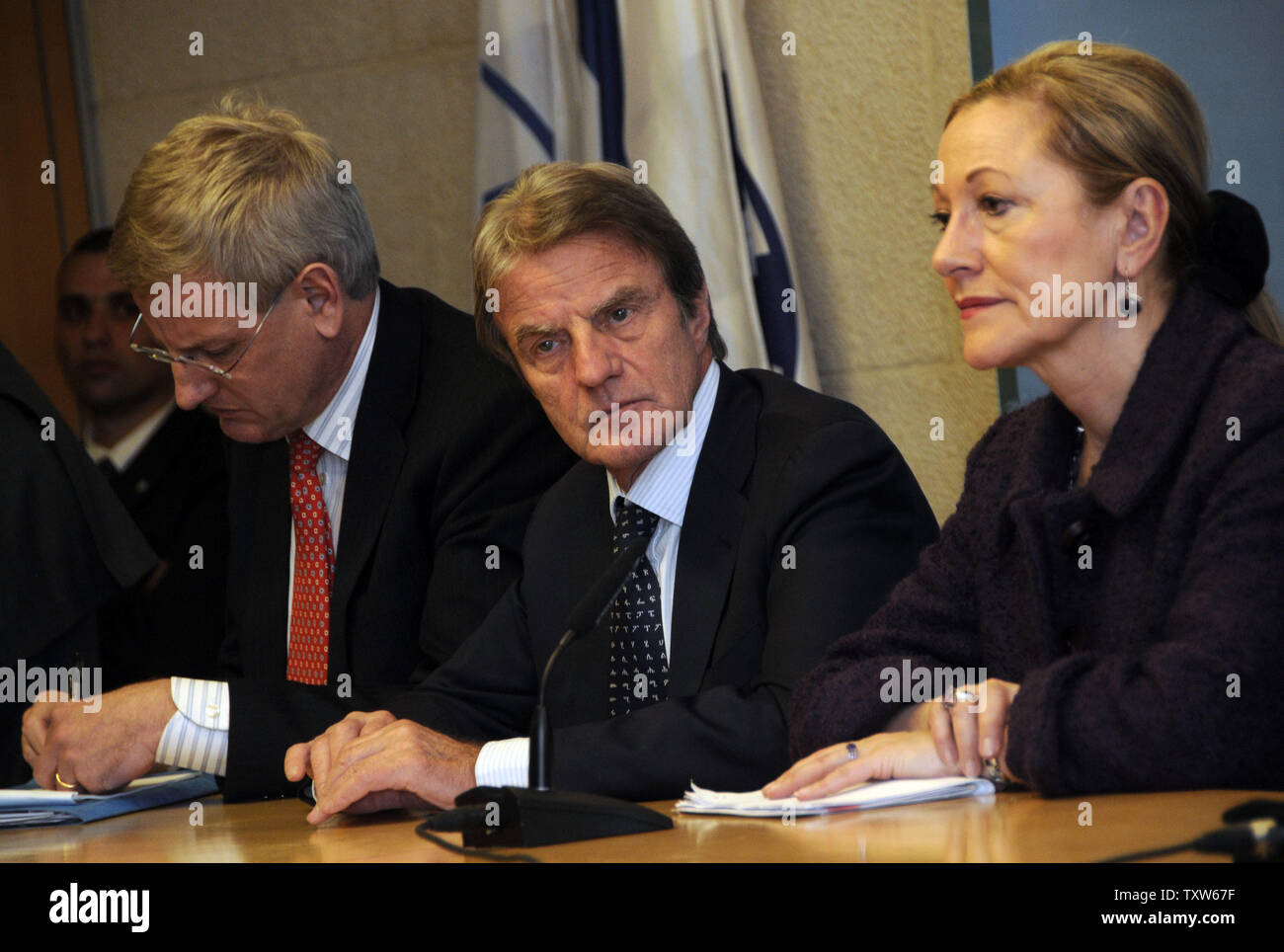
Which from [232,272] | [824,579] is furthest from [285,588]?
[824,579]

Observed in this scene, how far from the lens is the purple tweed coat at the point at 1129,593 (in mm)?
1528

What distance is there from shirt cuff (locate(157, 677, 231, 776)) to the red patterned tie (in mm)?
388

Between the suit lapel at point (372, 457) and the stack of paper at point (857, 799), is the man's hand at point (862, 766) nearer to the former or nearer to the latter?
the stack of paper at point (857, 799)

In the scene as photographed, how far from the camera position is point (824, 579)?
2053 millimetres

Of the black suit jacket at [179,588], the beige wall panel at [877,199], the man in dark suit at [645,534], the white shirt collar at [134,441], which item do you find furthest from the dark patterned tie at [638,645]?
the white shirt collar at [134,441]

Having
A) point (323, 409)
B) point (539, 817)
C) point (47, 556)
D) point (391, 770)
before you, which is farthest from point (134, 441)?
point (539, 817)

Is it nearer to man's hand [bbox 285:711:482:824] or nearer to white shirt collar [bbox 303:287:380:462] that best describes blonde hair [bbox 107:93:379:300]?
white shirt collar [bbox 303:287:380:462]

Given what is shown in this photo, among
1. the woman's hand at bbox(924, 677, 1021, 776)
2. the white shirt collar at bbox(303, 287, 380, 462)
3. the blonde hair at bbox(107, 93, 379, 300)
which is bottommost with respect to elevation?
the woman's hand at bbox(924, 677, 1021, 776)

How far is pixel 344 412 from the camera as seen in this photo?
9.11 feet

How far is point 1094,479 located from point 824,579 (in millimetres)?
421

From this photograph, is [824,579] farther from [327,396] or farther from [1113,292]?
[327,396]

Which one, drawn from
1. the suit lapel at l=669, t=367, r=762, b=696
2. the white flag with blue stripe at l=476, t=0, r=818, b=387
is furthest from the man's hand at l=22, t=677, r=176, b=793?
the white flag with blue stripe at l=476, t=0, r=818, b=387

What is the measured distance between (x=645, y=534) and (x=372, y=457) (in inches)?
24.3

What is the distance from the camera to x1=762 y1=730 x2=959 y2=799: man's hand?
1667mm
